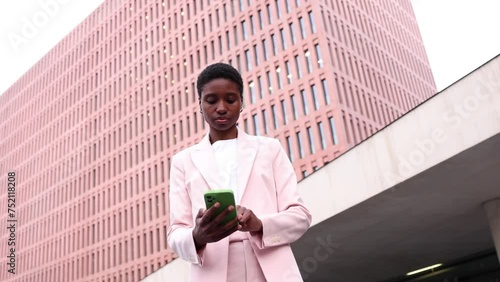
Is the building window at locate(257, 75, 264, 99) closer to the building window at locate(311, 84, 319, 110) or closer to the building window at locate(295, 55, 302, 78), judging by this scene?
the building window at locate(295, 55, 302, 78)

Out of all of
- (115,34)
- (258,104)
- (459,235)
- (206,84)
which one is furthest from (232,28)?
(206,84)

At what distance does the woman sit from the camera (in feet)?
7.37

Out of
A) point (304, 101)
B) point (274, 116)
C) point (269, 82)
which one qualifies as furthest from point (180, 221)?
point (269, 82)

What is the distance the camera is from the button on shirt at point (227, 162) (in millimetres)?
2555

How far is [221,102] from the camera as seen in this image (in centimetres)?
257

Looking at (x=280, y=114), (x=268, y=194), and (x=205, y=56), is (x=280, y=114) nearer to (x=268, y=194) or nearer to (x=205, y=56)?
(x=205, y=56)

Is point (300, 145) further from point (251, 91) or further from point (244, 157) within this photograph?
point (244, 157)

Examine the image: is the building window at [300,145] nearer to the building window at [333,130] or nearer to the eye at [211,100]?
the building window at [333,130]

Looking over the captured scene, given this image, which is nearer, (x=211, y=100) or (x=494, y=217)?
(x=211, y=100)

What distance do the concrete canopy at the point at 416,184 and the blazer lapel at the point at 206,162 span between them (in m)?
7.47

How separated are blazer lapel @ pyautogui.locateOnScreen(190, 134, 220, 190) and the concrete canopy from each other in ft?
24.5

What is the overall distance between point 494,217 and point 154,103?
170ft

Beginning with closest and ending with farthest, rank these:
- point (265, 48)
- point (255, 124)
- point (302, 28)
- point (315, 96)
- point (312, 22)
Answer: point (315, 96)
point (312, 22)
point (302, 28)
point (255, 124)
point (265, 48)

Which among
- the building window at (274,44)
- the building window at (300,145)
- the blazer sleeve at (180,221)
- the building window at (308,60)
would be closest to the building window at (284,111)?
the building window at (300,145)
